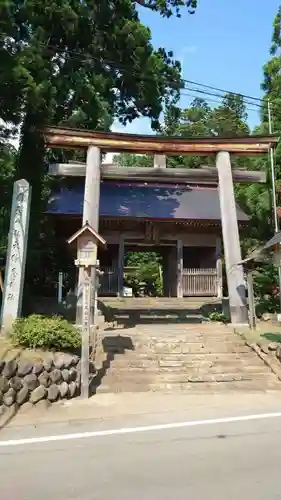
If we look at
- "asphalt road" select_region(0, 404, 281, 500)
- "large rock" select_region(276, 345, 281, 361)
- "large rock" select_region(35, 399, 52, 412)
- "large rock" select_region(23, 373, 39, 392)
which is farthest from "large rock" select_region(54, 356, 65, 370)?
"large rock" select_region(276, 345, 281, 361)

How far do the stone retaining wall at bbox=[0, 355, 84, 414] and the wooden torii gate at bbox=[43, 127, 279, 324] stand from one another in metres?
5.97

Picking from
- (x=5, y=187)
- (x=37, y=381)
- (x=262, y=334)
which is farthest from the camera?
(x=5, y=187)

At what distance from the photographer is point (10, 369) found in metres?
8.12

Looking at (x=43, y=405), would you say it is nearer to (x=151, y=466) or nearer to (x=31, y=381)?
(x=31, y=381)

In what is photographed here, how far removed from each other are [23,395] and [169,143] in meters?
9.96

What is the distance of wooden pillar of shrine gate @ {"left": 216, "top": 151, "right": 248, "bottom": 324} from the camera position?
1377cm

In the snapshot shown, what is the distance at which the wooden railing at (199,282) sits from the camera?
805 inches

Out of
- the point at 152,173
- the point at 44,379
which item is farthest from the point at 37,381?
the point at 152,173

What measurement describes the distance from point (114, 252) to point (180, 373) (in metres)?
11.4

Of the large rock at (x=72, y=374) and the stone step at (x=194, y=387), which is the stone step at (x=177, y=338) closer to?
the stone step at (x=194, y=387)

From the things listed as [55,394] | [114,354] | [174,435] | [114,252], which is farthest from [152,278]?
[174,435]

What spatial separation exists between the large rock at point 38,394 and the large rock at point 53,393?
0.30 feet

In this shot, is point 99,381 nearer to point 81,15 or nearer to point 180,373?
point 180,373

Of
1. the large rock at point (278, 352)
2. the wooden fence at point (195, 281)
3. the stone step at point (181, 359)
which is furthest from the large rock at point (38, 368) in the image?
the wooden fence at point (195, 281)
